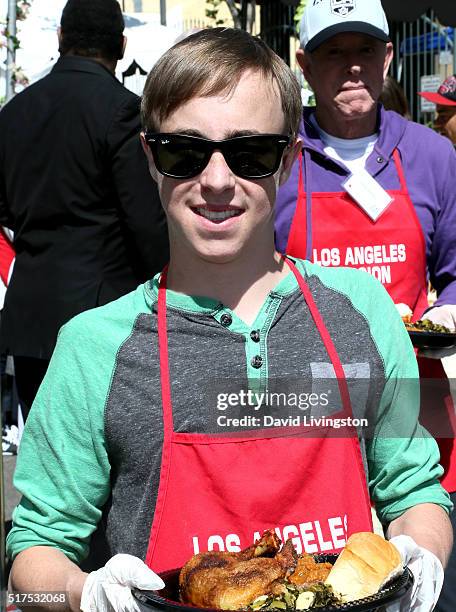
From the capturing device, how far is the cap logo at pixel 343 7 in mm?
3281

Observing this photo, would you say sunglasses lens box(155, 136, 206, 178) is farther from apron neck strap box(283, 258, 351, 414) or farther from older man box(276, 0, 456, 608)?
older man box(276, 0, 456, 608)

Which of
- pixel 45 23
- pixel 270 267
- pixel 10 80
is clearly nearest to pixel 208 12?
pixel 45 23

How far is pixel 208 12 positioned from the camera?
10688 mm

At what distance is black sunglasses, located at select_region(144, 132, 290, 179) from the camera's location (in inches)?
72.6

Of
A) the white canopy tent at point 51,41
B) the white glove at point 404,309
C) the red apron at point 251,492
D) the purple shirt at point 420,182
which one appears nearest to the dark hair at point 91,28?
the purple shirt at point 420,182

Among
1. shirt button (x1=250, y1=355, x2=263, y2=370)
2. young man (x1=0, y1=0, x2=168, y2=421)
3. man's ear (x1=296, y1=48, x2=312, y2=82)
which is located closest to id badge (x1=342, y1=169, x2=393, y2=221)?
man's ear (x1=296, y1=48, x2=312, y2=82)

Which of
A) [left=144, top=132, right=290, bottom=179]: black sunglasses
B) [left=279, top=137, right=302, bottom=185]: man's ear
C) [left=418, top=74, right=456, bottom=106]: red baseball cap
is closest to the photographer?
[left=144, top=132, right=290, bottom=179]: black sunglasses

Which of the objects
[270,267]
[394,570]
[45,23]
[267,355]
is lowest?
[394,570]

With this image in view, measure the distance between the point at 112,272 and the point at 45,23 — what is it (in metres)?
6.56

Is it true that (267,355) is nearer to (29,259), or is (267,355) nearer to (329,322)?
(329,322)

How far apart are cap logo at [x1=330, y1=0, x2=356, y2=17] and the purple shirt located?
1.25ft

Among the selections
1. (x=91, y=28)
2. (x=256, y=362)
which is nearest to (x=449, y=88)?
(x=91, y=28)

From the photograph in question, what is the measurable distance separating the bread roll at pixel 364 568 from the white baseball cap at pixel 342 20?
2.06 m

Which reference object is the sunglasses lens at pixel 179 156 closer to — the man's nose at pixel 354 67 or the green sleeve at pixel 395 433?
the green sleeve at pixel 395 433
